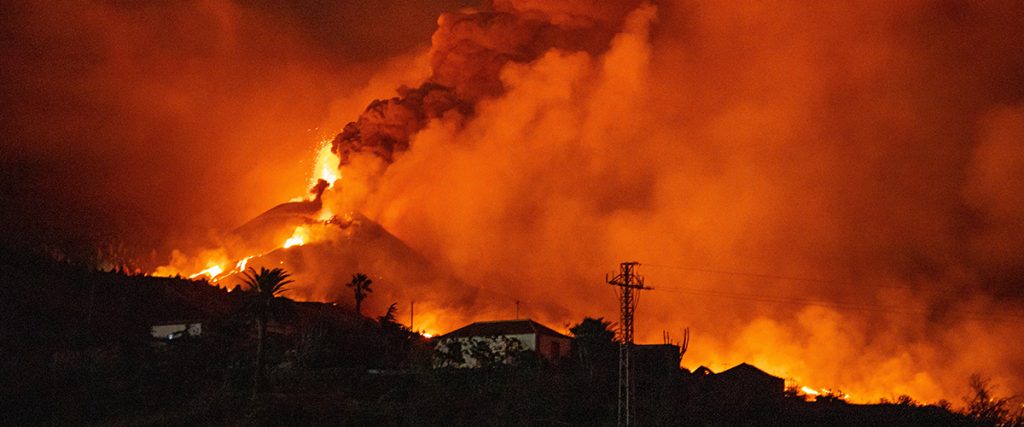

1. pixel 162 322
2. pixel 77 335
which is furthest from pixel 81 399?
pixel 162 322

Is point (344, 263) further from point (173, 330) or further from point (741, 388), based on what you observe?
point (741, 388)

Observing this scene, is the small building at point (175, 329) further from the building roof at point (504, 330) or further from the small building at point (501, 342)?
the building roof at point (504, 330)

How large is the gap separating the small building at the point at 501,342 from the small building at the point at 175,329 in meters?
14.7

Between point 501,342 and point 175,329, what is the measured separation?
20649 mm

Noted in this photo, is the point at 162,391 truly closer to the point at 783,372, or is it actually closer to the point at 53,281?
the point at 53,281

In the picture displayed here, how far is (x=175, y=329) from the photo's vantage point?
68.4 meters

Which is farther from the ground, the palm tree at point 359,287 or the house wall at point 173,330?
the palm tree at point 359,287

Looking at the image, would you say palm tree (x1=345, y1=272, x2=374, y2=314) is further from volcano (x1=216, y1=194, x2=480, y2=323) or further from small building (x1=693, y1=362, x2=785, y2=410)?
small building (x1=693, y1=362, x2=785, y2=410)

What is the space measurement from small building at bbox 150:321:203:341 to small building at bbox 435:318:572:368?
48.1ft

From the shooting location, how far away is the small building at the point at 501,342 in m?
63.7

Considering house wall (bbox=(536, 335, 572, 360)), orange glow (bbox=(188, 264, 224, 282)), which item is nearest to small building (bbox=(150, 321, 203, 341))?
house wall (bbox=(536, 335, 572, 360))

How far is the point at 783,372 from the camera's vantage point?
7588cm

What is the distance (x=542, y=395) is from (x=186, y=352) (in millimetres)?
19488

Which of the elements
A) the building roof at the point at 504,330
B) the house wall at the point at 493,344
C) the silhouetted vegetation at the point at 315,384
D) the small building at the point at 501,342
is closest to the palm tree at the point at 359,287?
the silhouetted vegetation at the point at 315,384
